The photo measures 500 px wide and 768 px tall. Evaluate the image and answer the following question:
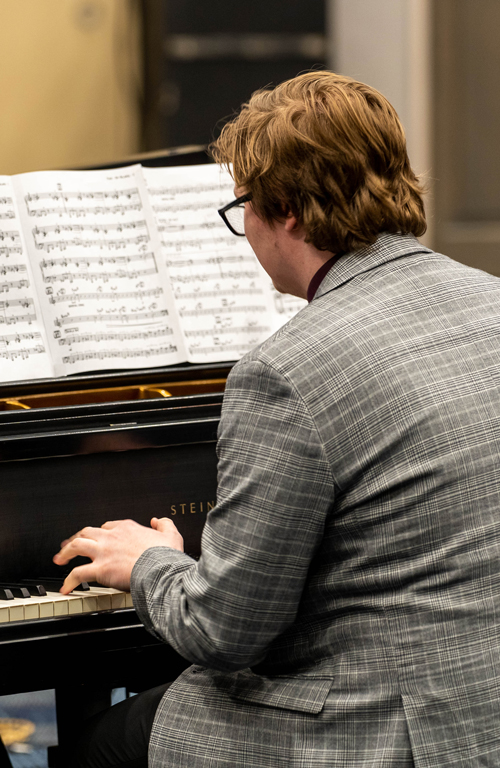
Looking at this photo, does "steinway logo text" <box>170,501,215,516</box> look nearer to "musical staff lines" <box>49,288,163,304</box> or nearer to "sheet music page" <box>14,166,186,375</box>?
"sheet music page" <box>14,166,186,375</box>

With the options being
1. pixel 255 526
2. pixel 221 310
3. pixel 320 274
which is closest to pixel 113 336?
pixel 221 310

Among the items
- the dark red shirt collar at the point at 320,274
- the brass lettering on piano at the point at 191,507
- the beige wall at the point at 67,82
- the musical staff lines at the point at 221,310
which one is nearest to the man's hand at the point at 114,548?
the brass lettering on piano at the point at 191,507

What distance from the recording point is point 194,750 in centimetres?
110

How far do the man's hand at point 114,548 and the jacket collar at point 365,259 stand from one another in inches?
17.6

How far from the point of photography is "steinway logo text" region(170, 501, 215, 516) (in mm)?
1598

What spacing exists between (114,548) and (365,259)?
56 cm

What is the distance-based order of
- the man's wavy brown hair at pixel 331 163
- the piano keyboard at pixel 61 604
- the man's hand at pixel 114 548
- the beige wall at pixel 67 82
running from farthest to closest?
the beige wall at pixel 67 82
the piano keyboard at pixel 61 604
the man's hand at pixel 114 548
the man's wavy brown hair at pixel 331 163

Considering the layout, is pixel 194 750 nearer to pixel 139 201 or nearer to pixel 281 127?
pixel 281 127

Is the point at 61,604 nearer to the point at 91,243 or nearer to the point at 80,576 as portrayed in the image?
the point at 80,576

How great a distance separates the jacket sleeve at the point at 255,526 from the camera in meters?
0.97

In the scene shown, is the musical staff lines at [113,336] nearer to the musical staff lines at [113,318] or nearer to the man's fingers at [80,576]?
the musical staff lines at [113,318]

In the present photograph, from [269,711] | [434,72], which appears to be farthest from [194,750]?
[434,72]

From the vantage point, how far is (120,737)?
55.1 inches

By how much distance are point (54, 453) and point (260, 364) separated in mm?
641
